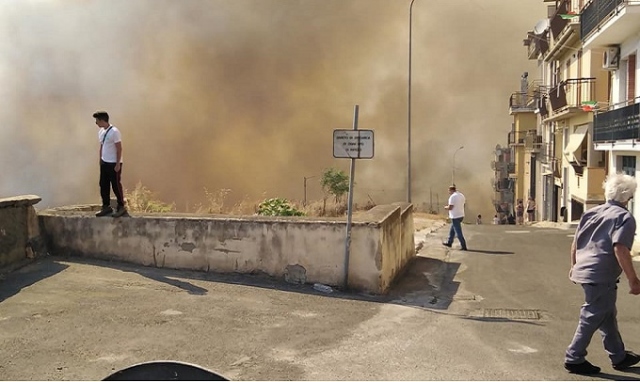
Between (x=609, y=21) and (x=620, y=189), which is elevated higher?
(x=609, y=21)

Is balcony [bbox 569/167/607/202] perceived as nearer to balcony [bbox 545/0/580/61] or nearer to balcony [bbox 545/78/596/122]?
balcony [bbox 545/78/596/122]

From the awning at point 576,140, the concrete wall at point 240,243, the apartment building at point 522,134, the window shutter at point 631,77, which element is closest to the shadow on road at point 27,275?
the concrete wall at point 240,243

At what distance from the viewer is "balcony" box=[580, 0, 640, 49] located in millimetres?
15429

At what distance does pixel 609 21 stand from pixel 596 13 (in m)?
1.67

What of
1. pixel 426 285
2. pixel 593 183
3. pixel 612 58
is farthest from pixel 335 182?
pixel 426 285

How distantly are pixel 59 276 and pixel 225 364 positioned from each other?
3134 millimetres

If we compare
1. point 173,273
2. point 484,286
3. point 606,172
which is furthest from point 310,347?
point 606,172

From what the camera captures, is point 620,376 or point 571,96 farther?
point 571,96

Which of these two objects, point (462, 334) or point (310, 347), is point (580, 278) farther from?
point (310, 347)

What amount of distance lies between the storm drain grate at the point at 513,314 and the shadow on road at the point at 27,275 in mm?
4591

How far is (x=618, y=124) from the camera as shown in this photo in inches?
661

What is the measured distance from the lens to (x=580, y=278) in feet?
14.9

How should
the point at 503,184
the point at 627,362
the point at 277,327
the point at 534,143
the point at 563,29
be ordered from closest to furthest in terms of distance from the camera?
the point at 627,362, the point at 277,327, the point at 563,29, the point at 534,143, the point at 503,184

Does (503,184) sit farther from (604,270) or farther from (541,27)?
(604,270)
